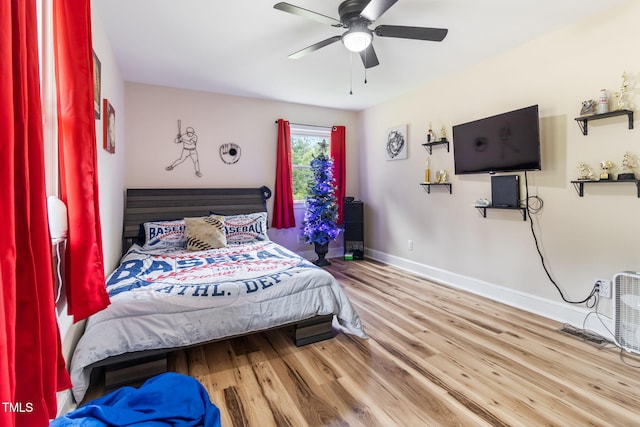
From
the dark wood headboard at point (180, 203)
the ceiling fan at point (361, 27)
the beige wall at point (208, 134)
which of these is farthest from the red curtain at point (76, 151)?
the beige wall at point (208, 134)

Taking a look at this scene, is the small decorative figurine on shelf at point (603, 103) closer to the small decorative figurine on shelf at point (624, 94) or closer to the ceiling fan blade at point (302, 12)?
the small decorative figurine on shelf at point (624, 94)

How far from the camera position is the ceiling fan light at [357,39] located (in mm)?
2219

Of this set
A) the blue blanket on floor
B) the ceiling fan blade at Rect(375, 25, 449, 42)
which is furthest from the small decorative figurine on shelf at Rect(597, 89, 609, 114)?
the blue blanket on floor

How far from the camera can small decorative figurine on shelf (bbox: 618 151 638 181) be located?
2256 millimetres

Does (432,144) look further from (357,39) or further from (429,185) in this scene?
(357,39)

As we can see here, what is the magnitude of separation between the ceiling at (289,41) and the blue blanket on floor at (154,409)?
8.14 ft

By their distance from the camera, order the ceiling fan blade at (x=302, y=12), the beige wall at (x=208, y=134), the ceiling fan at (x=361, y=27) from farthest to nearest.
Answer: the beige wall at (x=208, y=134)
the ceiling fan at (x=361, y=27)
the ceiling fan blade at (x=302, y=12)

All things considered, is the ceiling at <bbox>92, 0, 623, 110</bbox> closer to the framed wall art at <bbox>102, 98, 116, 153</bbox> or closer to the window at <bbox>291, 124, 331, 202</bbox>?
the framed wall art at <bbox>102, 98, 116, 153</bbox>

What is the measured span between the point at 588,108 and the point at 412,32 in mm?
1587

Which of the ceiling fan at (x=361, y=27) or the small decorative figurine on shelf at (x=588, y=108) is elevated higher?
the ceiling fan at (x=361, y=27)

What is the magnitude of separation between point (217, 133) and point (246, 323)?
3.06 m

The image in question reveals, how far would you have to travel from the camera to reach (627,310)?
2.22 meters

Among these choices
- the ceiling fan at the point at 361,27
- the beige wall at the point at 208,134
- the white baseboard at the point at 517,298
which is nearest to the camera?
the ceiling fan at the point at 361,27

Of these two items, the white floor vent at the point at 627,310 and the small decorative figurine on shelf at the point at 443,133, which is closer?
the white floor vent at the point at 627,310
